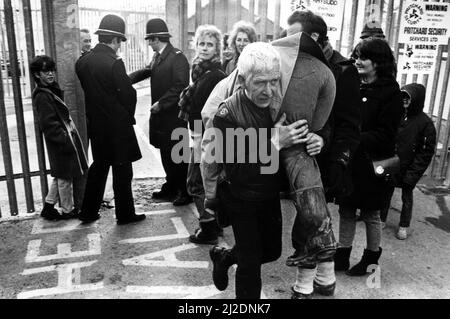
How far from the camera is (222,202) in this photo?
2562 mm

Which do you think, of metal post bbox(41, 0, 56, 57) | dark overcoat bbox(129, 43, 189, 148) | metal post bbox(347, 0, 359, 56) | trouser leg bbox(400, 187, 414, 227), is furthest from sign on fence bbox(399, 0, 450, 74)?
metal post bbox(41, 0, 56, 57)

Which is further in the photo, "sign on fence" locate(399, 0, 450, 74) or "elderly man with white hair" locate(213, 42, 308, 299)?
"sign on fence" locate(399, 0, 450, 74)

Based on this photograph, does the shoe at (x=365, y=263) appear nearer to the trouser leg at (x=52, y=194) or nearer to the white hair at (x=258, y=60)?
the white hair at (x=258, y=60)

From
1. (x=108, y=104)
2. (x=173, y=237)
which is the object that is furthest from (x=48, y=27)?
(x=173, y=237)

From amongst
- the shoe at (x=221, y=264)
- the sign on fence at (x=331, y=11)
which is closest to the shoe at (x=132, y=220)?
the shoe at (x=221, y=264)

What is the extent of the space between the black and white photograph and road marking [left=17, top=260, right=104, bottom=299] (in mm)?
15

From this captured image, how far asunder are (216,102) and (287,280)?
1.48 meters

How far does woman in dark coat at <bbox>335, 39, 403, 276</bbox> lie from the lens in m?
2.98

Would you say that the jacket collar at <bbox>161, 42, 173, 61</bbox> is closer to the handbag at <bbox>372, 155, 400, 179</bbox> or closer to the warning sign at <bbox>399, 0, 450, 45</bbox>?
the handbag at <bbox>372, 155, 400, 179</bbox>

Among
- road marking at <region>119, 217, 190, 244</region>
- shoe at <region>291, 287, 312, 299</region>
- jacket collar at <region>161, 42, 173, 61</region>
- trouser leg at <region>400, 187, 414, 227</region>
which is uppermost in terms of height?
jacket collar at <region>161, 42, 173, 61</region>

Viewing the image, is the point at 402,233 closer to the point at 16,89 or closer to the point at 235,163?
the point at 235,163
